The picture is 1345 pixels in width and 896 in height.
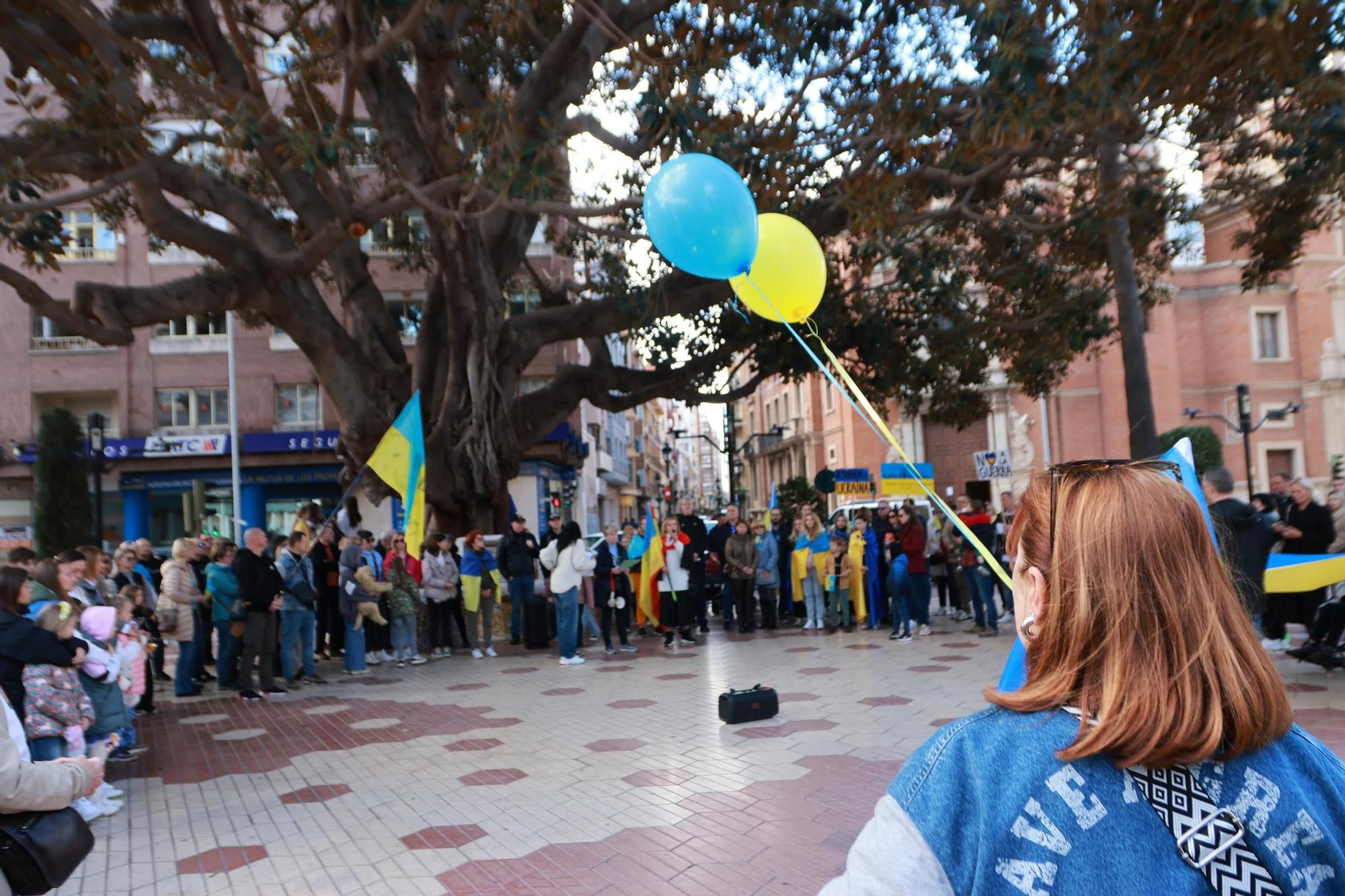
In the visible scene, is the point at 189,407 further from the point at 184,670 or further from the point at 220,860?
the point at 220,860

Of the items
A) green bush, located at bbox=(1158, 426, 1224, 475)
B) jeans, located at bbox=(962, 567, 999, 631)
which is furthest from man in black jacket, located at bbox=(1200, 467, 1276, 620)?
green bush, located at bbox=(1158, 426, 1224, 475)

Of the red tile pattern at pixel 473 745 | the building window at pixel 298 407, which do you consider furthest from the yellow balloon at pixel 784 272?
the building window at pixel 298 407

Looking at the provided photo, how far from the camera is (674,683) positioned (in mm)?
10695

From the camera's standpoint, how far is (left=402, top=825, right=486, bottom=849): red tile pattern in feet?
18.0

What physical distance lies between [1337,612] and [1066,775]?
33.2 feet

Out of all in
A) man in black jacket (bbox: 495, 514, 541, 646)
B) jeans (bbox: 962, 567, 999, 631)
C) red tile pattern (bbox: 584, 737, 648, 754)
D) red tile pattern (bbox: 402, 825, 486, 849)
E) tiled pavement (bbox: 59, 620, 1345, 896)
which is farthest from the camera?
man in black jacket (bbox: 495, 514, 541, 646)

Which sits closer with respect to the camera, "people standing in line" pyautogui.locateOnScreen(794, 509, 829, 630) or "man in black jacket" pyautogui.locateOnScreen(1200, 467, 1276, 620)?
"man in black jacket" pyautogui.locateOnScreen(1200, 467, 1276, 620)

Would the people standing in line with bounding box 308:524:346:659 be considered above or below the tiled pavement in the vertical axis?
above

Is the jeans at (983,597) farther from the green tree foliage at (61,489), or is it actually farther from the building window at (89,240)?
the building window at (89,240)

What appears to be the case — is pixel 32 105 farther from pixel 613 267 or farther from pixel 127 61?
pixel 613 267

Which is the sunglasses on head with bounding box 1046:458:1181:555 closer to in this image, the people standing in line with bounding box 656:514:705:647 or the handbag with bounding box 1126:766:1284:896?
the handbag with bounding box 1126:766:1284:896

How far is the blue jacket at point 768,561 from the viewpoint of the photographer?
51.0ft

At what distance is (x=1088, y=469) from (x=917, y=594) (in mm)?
13241

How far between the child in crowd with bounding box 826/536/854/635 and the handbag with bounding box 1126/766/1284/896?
45.8 feet
